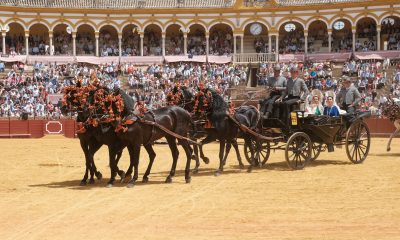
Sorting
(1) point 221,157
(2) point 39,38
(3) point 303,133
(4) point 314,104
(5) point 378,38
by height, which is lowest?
(1) point 221,157

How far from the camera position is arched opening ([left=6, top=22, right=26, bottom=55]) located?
43.8 meters

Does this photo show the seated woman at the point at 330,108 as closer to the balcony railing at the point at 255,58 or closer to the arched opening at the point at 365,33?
the balcony railing at the point at 255,58

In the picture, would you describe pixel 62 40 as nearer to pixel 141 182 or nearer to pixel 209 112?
pixel 209 112

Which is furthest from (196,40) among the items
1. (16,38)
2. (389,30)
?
(389,30)

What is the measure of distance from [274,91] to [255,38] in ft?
108

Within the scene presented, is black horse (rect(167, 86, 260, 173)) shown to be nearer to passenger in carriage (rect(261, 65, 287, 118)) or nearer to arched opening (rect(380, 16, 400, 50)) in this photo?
passenger in carriage (rect(261, 65, 287, 118))

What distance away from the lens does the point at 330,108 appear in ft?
49.0

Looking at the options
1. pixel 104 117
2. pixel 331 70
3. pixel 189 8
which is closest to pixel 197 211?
pixel 104 117

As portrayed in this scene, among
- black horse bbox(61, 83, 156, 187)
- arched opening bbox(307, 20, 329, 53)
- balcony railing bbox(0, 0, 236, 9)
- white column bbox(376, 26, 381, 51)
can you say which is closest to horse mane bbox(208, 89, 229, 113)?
black horse bbox(61, 83, 156, 187)

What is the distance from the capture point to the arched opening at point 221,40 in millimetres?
45312

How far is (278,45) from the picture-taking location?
45375mm

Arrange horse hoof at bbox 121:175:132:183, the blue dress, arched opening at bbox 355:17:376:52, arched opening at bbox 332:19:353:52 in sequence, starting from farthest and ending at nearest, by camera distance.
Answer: arched opening at bbox 332:19:353:52 < arched opening at bbox 355:17:376:52 < the blue dress < horse hoof at bbox 121:175:132:183

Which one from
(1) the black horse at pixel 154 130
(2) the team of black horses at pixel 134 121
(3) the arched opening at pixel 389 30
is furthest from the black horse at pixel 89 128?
(3) the arched opening at pixel 389 30

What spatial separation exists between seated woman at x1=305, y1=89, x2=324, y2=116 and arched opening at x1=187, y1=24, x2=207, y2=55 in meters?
30.1
